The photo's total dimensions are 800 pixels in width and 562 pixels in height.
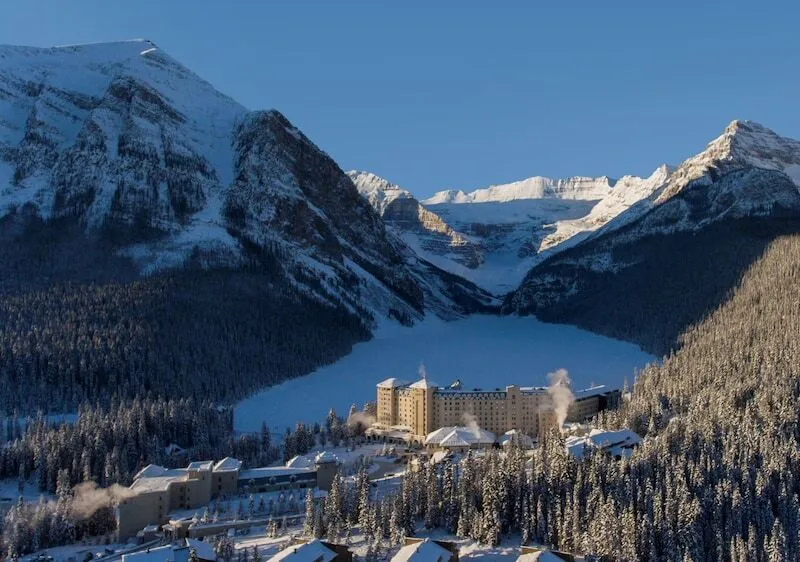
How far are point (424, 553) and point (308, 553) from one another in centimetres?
970

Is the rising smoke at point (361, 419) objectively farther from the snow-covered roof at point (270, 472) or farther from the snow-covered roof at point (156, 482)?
the snow-covered roof at point (156, 482)

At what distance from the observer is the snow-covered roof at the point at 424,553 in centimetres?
7250

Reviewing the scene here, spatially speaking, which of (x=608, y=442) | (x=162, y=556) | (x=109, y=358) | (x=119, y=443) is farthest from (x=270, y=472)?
(x=109, y=358)

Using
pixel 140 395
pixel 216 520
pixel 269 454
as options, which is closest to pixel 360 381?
pixel 140 395

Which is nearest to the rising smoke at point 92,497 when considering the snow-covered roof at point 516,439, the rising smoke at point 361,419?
the rising smoke at point 361,419

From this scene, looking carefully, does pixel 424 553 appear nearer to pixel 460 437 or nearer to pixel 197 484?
pixel 197 484

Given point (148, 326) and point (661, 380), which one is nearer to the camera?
point (661, 380)

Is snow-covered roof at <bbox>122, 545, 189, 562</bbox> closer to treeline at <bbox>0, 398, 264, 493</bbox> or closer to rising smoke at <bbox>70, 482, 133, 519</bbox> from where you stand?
rising smoke at <bbox>70, 482, 133, 519</bbox>

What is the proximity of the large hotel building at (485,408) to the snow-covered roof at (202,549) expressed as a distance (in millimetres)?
60014

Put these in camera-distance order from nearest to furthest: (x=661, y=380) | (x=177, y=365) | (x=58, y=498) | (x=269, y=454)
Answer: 1. (x=58, y=498)
2. (x=269, y=454)
3. (x=661, y=380)
4. (x=177, y=365)

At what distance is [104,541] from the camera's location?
9400cm

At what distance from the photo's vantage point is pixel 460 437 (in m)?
123

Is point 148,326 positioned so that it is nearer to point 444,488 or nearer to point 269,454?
point 269,454

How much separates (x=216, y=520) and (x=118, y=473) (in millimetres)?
21800
